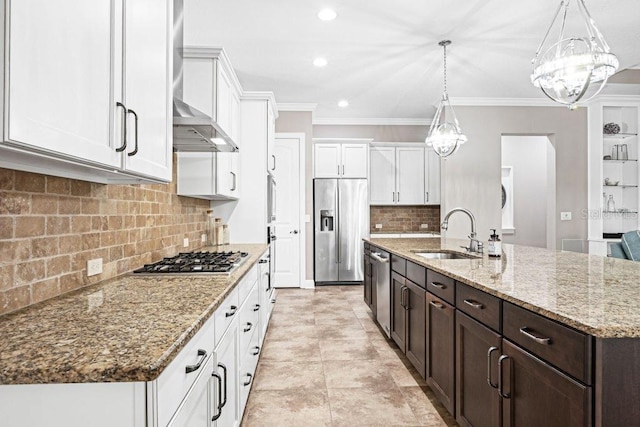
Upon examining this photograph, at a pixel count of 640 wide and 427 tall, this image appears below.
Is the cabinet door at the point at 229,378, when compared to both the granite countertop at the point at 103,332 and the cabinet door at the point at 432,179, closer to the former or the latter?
the granite countertop at the point at 103,332

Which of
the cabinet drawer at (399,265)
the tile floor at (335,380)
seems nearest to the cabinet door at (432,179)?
the tile floor at (335,380)

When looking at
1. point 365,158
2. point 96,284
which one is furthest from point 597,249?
point 96,284

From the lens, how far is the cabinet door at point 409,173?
664cm

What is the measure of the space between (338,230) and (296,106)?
2000 millimetres

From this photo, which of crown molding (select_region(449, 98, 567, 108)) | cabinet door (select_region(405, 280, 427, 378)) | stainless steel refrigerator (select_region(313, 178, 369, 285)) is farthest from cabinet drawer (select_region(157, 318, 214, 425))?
crown molding (select_region(449, 98, 567, 108))

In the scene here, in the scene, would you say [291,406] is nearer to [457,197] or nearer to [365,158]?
[457,197]

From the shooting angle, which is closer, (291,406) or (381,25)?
(291,406)

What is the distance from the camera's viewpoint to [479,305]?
1.67 m

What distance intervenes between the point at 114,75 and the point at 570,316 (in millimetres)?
1491

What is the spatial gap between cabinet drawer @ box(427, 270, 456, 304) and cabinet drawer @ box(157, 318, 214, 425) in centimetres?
127

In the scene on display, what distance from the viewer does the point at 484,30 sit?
3.52 metres

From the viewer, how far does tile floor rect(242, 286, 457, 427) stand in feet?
7.26

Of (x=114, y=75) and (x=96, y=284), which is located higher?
(x=114, y=75)

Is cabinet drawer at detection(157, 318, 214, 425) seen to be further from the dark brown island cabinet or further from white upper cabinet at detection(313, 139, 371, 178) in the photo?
white upper cabinet at detection(313, 139, 371, 178)
